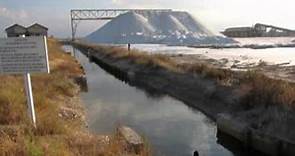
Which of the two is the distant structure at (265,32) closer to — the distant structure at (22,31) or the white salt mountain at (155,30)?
the white salt mountain at (155,30)

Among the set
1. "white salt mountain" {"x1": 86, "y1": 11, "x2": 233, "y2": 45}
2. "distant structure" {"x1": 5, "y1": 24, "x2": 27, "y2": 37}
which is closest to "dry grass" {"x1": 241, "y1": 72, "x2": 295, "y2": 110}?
"distant structure" {"x1": 5, "y1": 24, "x2": 27, "y2": 37}

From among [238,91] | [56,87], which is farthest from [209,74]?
[56,87]

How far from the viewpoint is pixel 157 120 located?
18078 mm

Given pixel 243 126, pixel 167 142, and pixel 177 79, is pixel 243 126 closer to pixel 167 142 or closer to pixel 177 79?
pixel 167 142

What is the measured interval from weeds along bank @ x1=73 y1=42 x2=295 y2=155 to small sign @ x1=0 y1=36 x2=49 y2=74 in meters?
7.59

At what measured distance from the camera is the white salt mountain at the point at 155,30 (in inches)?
4136

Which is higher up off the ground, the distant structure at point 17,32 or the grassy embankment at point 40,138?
the distant structure at point 17,32

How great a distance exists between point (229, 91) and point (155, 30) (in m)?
106

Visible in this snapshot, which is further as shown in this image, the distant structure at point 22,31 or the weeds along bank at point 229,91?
the weeds along bank at point 229,91

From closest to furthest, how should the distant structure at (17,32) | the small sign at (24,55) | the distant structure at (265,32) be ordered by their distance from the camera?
1. the small sign at (24,55)
2. the distant structure at (17,32)
3. the distant structure at (265,32)

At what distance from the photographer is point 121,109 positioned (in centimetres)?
2078

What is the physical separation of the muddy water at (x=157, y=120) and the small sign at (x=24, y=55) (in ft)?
16.6

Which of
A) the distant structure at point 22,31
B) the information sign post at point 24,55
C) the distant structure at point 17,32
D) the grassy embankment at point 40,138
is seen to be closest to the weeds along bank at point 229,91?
the grassy embankment at point 40,138

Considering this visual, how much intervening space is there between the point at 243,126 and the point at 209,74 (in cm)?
1109
